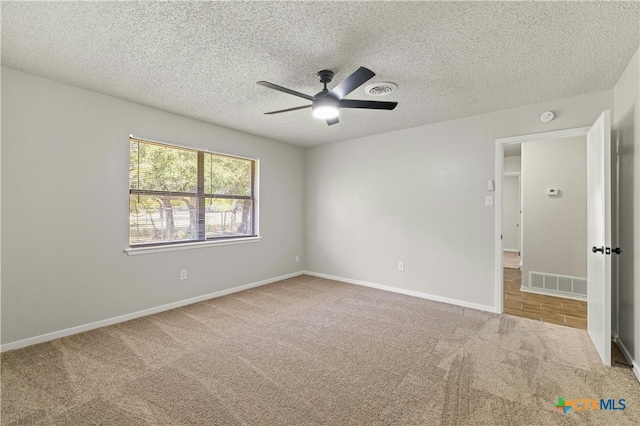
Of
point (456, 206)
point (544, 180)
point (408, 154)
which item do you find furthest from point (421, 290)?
point (544, 180)

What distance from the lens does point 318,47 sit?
2088 millimetres

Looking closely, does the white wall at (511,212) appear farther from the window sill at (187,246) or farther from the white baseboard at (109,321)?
the white baseboard at (109,321)

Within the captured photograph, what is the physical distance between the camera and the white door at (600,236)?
2234 millimetres

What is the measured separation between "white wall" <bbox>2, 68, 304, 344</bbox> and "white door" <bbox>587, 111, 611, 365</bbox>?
4.20 metres

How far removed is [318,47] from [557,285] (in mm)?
4666

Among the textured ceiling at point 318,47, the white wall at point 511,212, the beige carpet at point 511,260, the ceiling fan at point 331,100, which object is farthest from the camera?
the white wall at point 511,212

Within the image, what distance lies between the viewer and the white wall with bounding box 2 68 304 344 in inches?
98.3

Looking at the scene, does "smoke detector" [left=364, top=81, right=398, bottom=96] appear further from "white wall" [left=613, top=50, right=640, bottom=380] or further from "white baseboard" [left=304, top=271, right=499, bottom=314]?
"white baseboard" [left=304, top=271, right=499, bottom=314]

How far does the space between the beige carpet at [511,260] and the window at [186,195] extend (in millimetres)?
5029

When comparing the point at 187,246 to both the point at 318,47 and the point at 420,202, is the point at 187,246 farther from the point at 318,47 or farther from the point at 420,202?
the point at 420,202

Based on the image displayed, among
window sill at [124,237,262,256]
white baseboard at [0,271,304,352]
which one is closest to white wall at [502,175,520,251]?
window sill at [124,237,262,256]

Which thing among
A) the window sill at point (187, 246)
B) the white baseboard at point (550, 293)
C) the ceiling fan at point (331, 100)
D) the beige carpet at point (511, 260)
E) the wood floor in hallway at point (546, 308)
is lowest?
the wood floor in hallway at point (546, 308)

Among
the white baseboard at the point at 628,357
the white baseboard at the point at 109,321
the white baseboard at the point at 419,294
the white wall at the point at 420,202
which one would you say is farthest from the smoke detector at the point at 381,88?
the white baseboard at the point at 109,321

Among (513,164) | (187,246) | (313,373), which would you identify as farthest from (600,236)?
(513,164)
